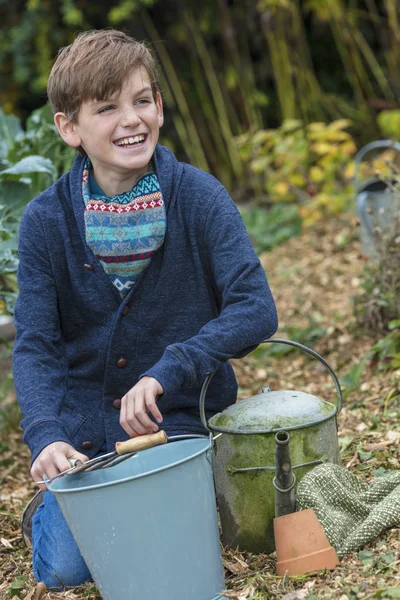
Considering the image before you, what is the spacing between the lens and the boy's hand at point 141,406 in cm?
175

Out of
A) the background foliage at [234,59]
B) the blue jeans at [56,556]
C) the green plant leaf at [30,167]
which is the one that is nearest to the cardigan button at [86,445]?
the blue jeans at [56,556]

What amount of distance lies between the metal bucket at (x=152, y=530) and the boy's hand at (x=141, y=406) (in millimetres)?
121

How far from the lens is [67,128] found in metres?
2.13

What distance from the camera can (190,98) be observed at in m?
7.67

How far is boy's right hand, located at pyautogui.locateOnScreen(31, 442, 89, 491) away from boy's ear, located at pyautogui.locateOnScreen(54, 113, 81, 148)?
2.51 feet

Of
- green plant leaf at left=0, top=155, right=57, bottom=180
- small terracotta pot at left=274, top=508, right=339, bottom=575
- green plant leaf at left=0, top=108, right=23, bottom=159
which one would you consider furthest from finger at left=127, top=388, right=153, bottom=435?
green plant leaf at left=0, top=108, right=23, bottom=159

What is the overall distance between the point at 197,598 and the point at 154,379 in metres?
0.45

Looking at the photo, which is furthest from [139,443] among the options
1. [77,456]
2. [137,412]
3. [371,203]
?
[371,203]

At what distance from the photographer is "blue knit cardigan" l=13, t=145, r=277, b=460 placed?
2.08 meters

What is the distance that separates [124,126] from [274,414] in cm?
76

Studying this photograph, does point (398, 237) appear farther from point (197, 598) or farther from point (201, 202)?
point (197, 598)

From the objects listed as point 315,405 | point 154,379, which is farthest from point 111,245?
point 315,405

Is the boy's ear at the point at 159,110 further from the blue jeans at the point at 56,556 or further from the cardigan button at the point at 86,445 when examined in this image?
the blue jeans at the point at 56,556

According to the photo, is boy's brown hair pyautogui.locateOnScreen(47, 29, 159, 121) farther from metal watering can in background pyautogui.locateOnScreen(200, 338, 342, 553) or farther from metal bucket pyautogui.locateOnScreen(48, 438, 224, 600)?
metal bucket pyautogui.locateOnScreen(48, 438, 224, 600)
